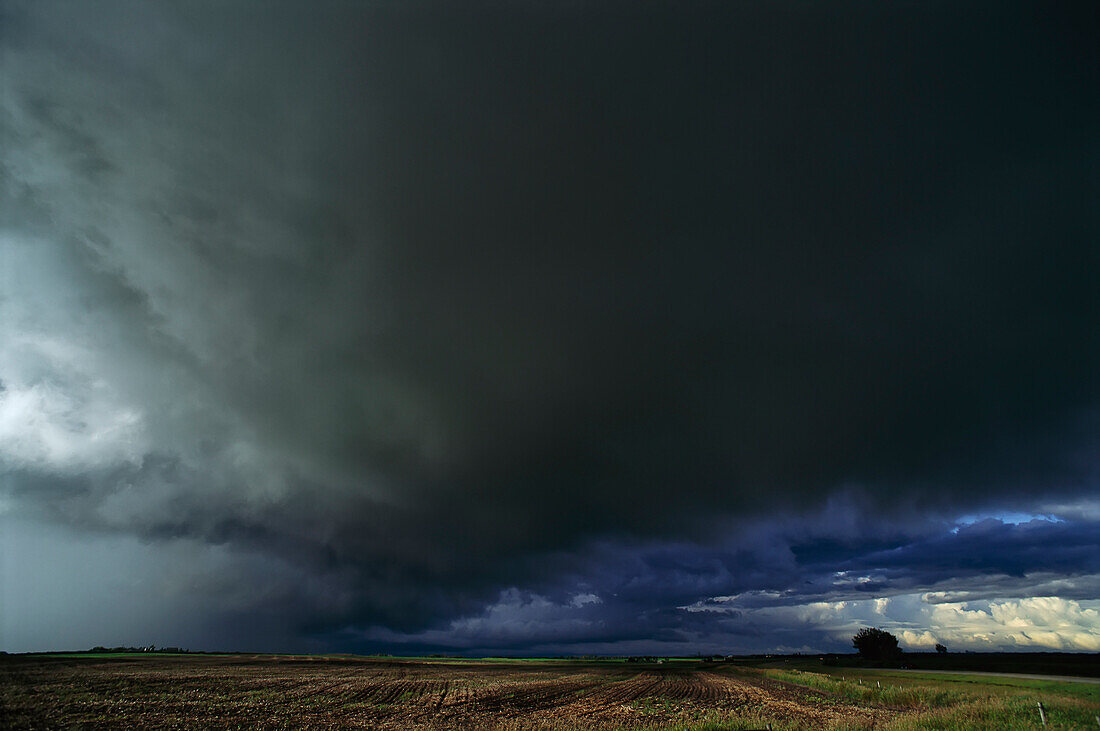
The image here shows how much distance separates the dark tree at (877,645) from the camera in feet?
549

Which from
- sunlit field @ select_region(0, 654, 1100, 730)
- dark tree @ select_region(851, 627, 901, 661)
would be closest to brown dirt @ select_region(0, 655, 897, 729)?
sunlit field @ select_region(0, 654, 1100, 730)

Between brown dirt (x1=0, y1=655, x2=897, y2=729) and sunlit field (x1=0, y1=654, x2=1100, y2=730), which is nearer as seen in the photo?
sunlit field (x1=0, y1=654, x2=1100, y2=730)

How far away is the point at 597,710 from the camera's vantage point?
50094 mm

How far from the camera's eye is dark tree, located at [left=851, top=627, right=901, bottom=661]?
16738cm

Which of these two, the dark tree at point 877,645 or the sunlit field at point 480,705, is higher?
the sunlit field at point 480,705

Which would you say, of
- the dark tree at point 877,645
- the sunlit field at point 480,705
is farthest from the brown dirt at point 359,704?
the dark tree at point 877,645

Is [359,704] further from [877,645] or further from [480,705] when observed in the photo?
[877,645]

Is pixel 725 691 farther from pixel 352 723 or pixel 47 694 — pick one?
pixel 47 694

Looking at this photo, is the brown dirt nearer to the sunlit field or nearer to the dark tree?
the sunlit field

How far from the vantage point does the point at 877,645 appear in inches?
6683

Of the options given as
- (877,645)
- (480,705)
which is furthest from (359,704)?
(877,645)

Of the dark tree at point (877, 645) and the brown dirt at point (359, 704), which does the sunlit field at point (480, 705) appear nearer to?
the brown dirt at point (359, 704)

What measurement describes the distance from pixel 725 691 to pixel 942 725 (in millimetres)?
41944

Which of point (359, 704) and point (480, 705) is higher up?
point (359, 704)
